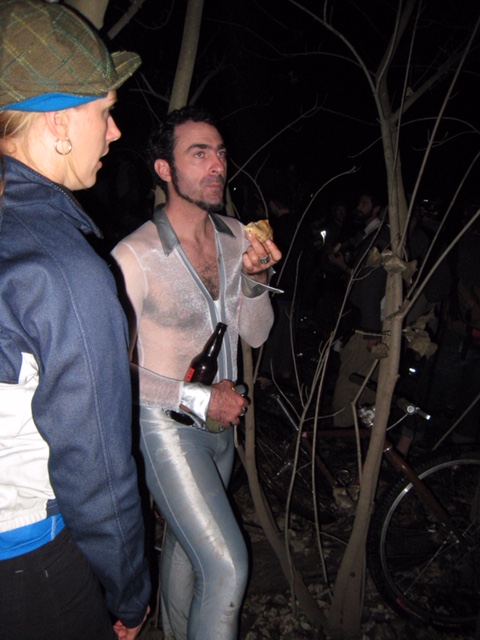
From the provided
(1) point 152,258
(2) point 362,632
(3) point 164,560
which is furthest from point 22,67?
(2) point 362,632

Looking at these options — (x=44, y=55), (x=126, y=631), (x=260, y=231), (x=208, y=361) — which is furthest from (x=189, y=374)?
(x=44, y=55)

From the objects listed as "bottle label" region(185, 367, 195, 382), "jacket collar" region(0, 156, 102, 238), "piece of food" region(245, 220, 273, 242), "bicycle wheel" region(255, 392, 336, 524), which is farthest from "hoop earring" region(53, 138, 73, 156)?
"bicycle wheel" region(255, 392, 336, 524)

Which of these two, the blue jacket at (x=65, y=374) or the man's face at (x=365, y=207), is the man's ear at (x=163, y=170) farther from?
the man's face at (x=365, y=207)

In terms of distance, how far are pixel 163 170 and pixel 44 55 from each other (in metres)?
1.41

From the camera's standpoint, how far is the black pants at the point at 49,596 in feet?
4.00

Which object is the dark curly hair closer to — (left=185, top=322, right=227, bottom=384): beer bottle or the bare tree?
the bare tree

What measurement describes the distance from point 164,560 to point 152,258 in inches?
60.6

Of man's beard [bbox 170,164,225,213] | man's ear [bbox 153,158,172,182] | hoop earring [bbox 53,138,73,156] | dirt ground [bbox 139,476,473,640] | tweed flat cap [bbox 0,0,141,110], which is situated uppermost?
tweed flat cap [bbox 0,0,141,110]

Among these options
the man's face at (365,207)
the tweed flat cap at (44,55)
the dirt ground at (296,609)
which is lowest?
the dirt ground at (296,609)

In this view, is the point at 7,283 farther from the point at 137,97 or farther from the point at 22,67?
the point at 137,97

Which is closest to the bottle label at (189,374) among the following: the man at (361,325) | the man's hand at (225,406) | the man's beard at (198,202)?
the man's hand at (225,406)

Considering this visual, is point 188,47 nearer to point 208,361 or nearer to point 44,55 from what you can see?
point 44,55

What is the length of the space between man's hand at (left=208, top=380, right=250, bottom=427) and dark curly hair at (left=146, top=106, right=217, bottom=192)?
1.17 metres

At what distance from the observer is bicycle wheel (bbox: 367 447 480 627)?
2760 millimetres
